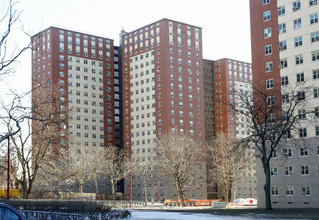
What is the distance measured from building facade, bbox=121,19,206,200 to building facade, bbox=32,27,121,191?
7788mm

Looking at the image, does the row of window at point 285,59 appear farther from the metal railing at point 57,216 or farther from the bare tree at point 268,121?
the metal railing at point 57,216

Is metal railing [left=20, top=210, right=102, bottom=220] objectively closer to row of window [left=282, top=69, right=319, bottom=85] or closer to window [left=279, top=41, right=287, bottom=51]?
row of window [left=282, top=69, right=319, bottom=85]

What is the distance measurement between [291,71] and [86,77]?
8924cm

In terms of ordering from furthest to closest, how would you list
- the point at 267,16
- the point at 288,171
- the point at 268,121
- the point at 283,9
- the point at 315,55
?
the point at 267,16 → the point at 283,9 → the point at 288,171 → the point at 315,55 → the point at 268,121

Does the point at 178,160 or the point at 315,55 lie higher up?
the point at 315,55

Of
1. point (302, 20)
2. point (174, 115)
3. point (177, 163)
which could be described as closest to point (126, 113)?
point (174, 115)

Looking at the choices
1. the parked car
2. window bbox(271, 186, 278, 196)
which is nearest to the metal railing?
the parked car

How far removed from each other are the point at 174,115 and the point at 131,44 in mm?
28152

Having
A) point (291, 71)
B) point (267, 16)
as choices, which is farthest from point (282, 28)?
point (291, 71)

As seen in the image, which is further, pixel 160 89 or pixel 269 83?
pixel 160 89

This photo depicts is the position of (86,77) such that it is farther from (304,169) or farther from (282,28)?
(304,169)

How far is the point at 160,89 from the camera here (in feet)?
470

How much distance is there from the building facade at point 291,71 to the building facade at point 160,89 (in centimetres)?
5920

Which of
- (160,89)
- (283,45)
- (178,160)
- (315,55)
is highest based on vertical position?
(160,89)
